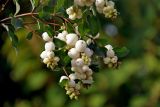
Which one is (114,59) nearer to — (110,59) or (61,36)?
(110,59)

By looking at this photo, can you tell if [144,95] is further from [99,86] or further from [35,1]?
[35,1]

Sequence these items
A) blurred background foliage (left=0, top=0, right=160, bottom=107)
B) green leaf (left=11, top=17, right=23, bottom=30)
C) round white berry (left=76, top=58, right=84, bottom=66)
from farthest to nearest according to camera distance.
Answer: blurred background foliage (left=0, top=0, right=160, bottom=107)
green leaf (left=11, top=17, right=23, bottom=30)
round white berry (left=76, top=58, right=84, bottom=66)

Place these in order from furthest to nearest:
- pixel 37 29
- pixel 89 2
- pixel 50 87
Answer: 1. pixel 50 87
2. pixel 37 29
3. pixel 89 2

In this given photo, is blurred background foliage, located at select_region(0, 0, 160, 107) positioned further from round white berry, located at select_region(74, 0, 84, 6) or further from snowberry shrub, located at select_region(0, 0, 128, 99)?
round white berry, located at select_region(74, 0, 84, 6)

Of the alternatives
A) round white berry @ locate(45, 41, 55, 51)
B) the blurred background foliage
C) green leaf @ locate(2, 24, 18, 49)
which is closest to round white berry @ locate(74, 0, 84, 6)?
round white berry @ locate(45, 41, 55, 51)

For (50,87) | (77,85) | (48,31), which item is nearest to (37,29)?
(48,31)

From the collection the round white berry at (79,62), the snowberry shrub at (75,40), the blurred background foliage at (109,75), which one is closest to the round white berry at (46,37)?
the snowberry shrub at (75,40)

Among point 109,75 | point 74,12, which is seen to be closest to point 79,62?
point 74,12
